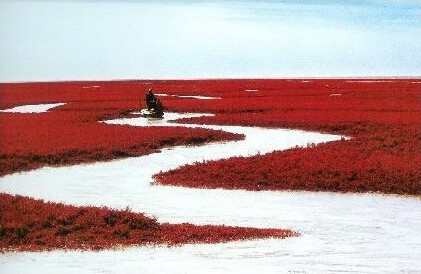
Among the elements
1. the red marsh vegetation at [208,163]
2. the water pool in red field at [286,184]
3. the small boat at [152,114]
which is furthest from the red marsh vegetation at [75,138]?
the small boat at [152,114]

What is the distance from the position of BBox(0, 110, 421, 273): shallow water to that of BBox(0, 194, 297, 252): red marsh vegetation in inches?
16.2

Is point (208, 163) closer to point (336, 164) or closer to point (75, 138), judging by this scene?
point (336, 164)

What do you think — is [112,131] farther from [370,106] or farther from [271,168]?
[370,106]

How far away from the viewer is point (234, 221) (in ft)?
54.0

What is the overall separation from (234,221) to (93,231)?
340cm

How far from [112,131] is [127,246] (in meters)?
19.7

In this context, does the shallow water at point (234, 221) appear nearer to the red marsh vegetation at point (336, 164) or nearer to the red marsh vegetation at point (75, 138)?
the red marsh vegetation at point (336, 164)

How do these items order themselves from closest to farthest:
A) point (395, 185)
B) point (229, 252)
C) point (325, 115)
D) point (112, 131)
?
point (229, 252) < point (395, 185) < point (112, 131) < point (325, 115)

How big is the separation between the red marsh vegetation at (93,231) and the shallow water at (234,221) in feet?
1.35

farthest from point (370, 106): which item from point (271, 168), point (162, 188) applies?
point (162, 188)

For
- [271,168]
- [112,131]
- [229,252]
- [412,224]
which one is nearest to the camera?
[229,252]

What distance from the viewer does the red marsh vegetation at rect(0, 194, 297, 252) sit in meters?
A: 14.2

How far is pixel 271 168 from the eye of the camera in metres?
22.5

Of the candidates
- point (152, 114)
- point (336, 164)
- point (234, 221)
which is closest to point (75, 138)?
point (152, 114)
